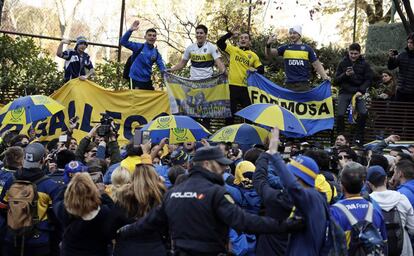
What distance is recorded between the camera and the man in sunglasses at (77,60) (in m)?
16.6

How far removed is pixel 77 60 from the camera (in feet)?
55.1

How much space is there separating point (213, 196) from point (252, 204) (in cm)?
215

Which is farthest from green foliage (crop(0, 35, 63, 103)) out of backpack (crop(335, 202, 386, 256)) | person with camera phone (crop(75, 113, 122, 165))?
backpack (crop(335, 202, 386, 256))

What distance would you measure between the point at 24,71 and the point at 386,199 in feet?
35.7

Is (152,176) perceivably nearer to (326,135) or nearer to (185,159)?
(185,159)

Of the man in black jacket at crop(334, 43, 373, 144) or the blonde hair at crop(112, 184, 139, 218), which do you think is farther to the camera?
the man in black jacket at crop(334, 43, 373, 144)

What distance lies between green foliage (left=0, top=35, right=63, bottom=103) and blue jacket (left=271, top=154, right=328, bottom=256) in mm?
11562

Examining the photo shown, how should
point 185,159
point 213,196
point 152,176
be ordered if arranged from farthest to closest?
point 185,159, point 152,176, point 213,196

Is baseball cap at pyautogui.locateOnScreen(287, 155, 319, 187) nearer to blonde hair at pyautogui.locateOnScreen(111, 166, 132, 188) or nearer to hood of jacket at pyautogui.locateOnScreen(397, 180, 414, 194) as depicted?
blonde hair at pyautogui.locateOnScreen(111, 166, 132, 188)

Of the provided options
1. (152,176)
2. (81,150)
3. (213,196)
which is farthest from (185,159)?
(213,196)

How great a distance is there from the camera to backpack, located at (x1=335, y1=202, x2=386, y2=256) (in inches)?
296

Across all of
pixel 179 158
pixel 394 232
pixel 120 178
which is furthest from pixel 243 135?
pixel 120 178

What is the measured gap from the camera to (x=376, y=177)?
8.71 meters

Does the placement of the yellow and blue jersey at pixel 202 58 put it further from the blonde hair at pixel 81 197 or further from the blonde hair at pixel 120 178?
the blonde hair at pixel 81 197
